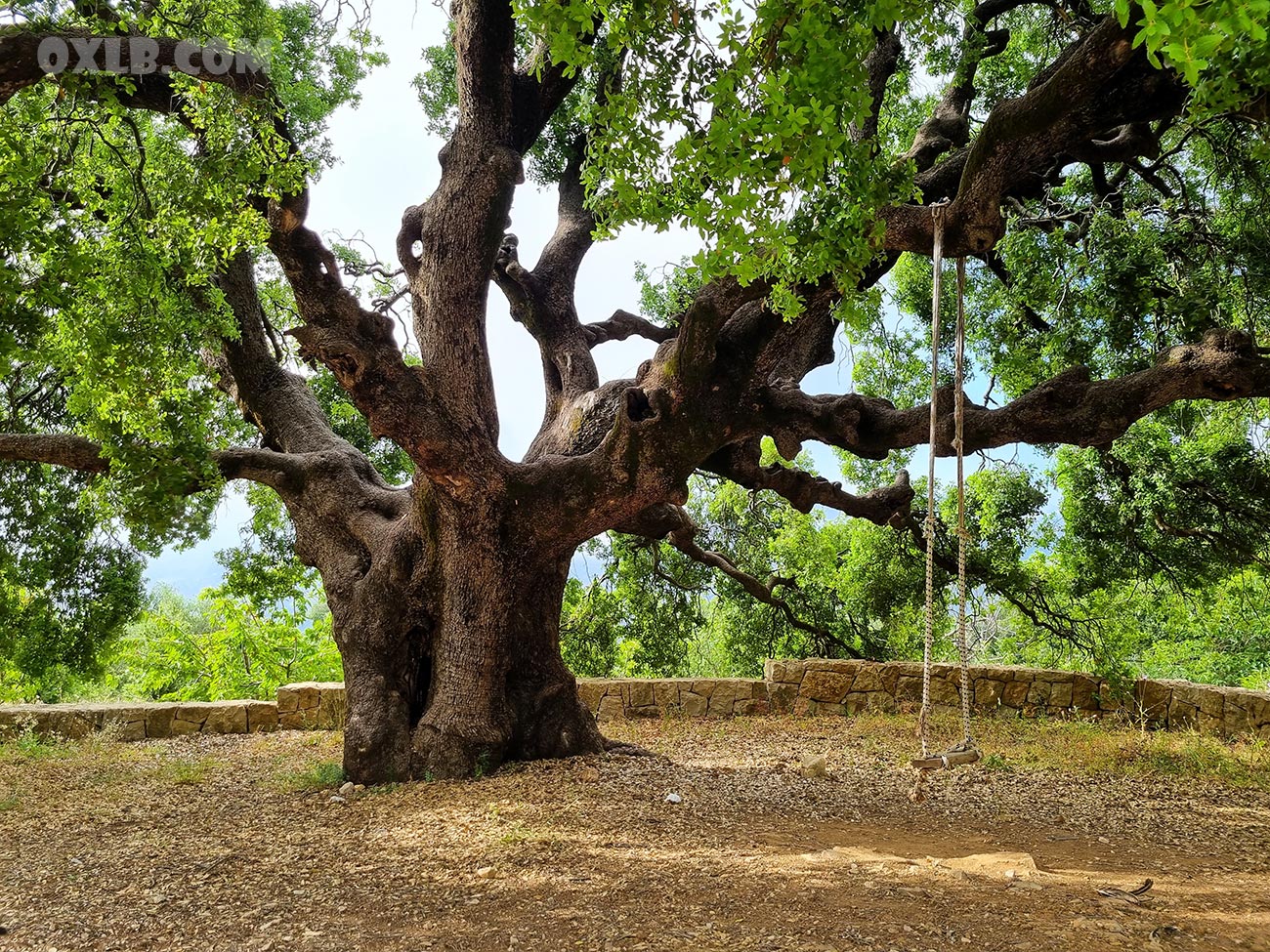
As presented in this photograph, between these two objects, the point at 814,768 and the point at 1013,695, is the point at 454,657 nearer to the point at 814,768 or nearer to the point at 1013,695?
the point at 814,768

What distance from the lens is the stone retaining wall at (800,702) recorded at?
740cm

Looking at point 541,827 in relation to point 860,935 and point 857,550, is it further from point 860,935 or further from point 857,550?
point 857,550

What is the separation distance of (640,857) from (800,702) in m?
5.36

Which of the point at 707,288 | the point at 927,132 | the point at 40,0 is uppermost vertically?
the point at 927,132

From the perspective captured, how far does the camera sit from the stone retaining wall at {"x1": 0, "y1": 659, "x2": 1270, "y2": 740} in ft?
24.3

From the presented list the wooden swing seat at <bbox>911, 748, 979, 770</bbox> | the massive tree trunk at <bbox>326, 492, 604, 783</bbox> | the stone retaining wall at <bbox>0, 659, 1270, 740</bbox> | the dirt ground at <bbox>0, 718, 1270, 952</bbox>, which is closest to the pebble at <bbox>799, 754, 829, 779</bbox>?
the dirt ground at <bbox>0, 718, 1270, 952</bbox>

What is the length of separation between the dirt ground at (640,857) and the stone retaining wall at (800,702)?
121 centimetres

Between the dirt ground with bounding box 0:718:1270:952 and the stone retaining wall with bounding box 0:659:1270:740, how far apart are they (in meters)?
1.21

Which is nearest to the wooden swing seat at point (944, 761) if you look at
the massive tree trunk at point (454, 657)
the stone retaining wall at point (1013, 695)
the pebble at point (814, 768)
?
the pebble at point (814, 768)

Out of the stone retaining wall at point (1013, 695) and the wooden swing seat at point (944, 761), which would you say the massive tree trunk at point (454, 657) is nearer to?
the wooden swing seat at point (944, 761)

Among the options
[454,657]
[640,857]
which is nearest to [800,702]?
[454,657]

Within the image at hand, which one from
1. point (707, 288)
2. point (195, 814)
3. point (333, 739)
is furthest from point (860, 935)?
point (333, 739)

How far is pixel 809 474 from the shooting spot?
681 centimetres

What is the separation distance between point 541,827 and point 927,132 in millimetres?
5303
